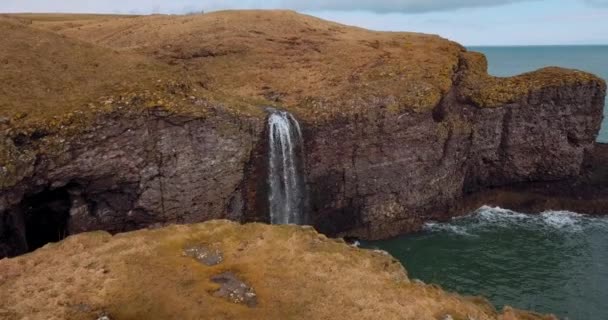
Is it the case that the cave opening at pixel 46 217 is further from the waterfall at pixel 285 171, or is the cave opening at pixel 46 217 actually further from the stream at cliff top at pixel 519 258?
the stream at cliff top at pixel 519 258

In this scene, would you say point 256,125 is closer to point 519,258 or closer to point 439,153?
point 439,153

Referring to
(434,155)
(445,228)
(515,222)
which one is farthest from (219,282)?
(515,222)

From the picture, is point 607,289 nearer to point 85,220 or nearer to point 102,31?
point 85,220

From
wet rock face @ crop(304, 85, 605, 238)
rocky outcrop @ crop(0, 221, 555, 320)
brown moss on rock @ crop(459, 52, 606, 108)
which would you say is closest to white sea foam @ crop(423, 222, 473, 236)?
wet rock face @ crop(304, 85, 605, 238)

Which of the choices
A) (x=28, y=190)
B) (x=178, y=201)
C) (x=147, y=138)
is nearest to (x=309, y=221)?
(x=178, y=201)

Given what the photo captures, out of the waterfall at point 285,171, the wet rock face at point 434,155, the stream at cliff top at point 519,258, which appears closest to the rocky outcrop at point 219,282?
the stream at cliff top at point 519,258

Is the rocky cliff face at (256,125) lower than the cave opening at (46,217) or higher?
higher
